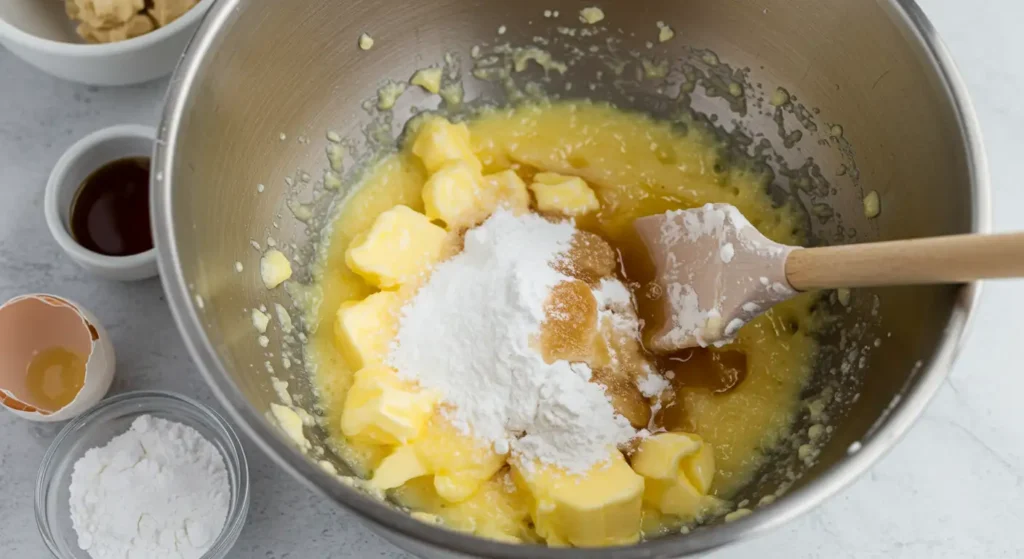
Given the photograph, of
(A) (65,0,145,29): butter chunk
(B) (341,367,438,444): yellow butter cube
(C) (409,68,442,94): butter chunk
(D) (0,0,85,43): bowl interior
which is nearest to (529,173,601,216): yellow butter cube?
(C) (409,68,442,94): butter chunk

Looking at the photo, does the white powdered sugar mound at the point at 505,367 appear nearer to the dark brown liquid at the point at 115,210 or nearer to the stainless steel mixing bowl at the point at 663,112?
the stainless steel mixing bowl at the point at 663,112

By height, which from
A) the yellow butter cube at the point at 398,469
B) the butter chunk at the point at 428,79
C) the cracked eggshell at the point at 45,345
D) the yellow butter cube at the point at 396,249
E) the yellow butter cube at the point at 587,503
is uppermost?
the butter chunk at the point at 428,79

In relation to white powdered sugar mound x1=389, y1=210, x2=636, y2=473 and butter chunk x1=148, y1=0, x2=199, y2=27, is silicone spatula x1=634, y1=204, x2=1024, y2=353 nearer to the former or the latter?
white powdered sugar mound x1=389, y1=210, x2=636, y2=473

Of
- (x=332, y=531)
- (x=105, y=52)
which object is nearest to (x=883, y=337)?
(x=332, y=531)

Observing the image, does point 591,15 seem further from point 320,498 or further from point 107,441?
point 107,441

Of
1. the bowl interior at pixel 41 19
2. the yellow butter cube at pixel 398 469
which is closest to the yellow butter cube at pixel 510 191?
the yellow butter cube at pixel 398 469
